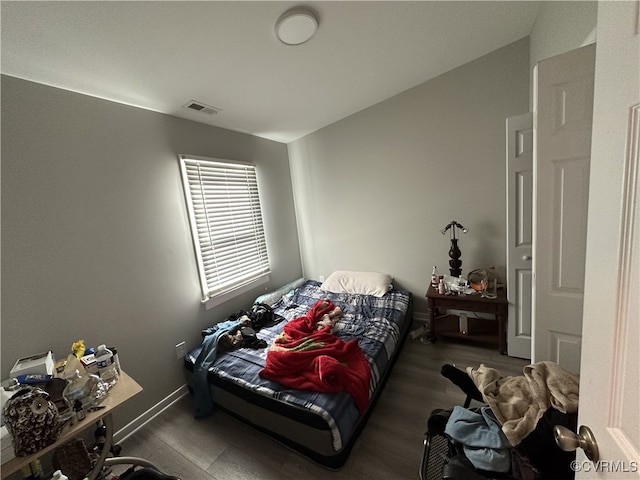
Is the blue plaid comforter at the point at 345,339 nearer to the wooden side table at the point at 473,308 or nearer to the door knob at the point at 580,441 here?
the wooden side table at the point at 473,308

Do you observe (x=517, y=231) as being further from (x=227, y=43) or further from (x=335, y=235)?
(x=227, y=43)

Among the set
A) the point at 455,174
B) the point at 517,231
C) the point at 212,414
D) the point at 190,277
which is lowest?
the point at 212,414

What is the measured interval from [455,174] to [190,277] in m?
2.81

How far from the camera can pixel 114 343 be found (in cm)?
181

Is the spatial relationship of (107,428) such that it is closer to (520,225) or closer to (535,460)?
(535,460)

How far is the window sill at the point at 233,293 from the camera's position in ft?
8.05

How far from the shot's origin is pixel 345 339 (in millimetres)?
2143

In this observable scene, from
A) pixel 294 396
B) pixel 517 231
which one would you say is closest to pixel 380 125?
pixel 517 231

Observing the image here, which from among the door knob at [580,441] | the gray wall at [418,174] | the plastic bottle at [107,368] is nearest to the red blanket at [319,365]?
the plastic bottle at [107,368]

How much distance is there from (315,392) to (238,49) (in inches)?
86.9

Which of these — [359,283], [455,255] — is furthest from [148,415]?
[455,255]

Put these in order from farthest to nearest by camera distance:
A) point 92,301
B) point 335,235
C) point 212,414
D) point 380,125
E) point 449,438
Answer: point 335,235 < point 380,125 < point 212,414 < point 92,301 < point 449,438

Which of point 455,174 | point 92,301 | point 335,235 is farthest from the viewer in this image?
point 335,235

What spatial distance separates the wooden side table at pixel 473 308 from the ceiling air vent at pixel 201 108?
2643mm
